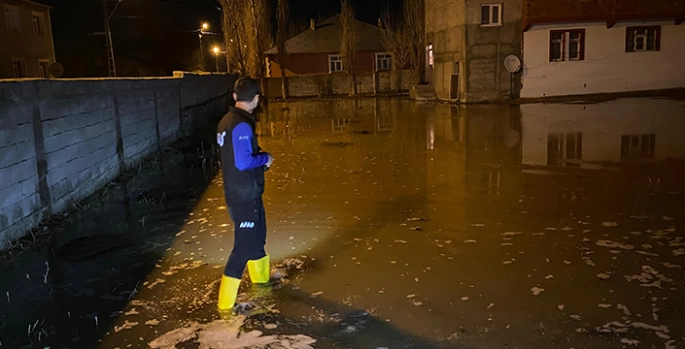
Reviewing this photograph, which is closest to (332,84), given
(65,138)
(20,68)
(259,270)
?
(20,68)

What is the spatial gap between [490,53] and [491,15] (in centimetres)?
170

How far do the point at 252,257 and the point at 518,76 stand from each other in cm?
2305

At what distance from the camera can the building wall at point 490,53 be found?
25000mm

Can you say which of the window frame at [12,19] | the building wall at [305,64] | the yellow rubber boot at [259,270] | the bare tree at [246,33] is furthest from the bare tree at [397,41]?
the yellow rubber boot at [259,270]

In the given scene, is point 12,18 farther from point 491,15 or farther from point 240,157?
point 240,157

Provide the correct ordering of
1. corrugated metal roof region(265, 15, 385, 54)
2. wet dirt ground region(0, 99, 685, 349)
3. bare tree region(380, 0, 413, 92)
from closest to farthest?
wet dirt ground region(0, 99, 685, 349) → bare tree region(380, 0, 413, 92) → corrugated metal roof region(265, 15, 385, 54)

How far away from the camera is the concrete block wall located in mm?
5977

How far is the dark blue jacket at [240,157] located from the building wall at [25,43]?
92.3ft

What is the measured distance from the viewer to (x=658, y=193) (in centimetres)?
761

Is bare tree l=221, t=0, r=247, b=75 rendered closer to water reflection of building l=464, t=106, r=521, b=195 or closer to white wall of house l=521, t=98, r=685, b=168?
white wall of house l=521, t=98, r=685, b=168

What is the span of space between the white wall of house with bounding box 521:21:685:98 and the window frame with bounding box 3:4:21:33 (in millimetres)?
25600

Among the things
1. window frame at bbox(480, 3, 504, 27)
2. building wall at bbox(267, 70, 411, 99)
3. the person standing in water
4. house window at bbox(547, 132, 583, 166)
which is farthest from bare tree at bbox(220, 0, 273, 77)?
the person standing in water

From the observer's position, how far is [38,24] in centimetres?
3262

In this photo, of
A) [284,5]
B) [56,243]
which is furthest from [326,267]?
[284,5]
